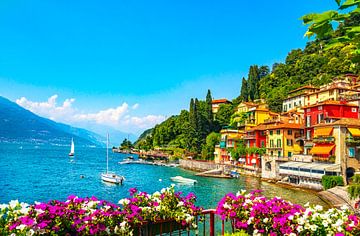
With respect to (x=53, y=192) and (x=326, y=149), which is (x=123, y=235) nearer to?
(x=53, y=192)

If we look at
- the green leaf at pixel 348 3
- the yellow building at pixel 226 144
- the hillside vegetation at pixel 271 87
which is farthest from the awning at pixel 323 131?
the green leaf at pixel 348 3

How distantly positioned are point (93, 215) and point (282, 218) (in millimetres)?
3090

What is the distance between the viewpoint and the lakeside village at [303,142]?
38.3 metres

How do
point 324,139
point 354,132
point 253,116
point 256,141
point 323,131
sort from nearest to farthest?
point 354,132
point 324,139
point 323,131
point 256,141
point 253,116

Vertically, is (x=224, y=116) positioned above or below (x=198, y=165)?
above

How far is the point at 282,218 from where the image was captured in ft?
17.7

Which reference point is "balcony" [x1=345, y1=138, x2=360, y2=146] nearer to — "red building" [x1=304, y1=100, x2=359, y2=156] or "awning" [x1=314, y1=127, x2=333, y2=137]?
"awning" [x1=314, y1=127, x2=333, y2=137]

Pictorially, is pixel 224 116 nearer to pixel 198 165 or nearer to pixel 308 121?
pixel 198 165

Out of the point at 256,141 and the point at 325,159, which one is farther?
the point at 256,141

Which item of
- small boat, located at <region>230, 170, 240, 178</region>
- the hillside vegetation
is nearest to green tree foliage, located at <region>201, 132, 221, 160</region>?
the hillside vegetation

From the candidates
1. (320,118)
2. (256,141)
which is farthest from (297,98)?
(320,118)

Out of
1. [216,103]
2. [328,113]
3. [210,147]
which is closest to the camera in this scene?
[328,113]

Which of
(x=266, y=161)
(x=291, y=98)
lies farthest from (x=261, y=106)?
(x=266, y=161)

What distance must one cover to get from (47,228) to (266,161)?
49.2m
